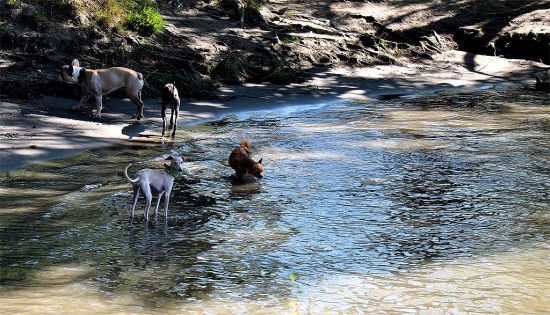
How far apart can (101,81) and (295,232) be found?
735 centimetres

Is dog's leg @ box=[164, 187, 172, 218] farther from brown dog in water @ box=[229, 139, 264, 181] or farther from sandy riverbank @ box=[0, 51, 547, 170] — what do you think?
sandy riverbank @ box=[0, 51, 547, 170]

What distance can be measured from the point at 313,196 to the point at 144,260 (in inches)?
117

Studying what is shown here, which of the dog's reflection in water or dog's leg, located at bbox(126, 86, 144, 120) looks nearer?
the dog's reflection in water

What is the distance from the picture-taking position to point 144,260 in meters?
6.62

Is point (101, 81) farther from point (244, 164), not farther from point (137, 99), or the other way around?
point (244, 164)

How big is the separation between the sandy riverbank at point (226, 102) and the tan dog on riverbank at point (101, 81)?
32cm

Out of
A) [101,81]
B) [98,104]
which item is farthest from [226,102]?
[98,104]

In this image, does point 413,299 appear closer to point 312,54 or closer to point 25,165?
point 25,165

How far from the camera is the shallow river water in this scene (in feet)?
19.1

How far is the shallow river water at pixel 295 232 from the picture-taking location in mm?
5836

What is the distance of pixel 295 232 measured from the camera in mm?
7605

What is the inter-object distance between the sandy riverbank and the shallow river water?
713 mm

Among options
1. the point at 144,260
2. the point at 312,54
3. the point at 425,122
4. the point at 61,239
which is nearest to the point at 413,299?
the point at 144,260

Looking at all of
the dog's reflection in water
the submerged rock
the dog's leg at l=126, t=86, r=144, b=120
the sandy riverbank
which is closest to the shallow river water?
the dog's reflection in water
